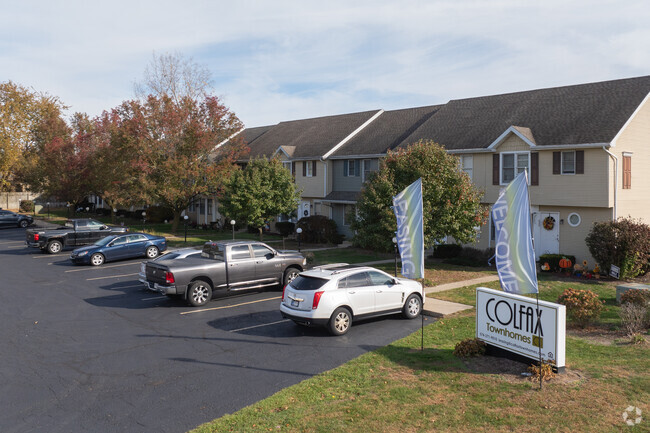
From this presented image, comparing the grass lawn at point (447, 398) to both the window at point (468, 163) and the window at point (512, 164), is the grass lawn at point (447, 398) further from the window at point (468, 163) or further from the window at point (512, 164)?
the window at point (468, 163)

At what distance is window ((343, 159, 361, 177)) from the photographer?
31.3 m

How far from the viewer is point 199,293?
15227mm

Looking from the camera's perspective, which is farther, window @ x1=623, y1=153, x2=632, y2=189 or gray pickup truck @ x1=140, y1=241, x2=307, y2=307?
window @ x1=623, y1=153, x2=632, y2=189

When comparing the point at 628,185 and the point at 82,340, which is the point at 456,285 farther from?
the point at 82,340

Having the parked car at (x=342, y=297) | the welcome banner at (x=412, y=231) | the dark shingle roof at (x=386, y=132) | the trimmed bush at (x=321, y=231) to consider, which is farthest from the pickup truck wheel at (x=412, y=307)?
the trimmed bush at (x=321, y=231)

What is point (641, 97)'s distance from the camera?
21.5m

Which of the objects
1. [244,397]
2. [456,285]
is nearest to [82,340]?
[244,397]

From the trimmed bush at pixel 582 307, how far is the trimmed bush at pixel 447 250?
1265 centimetres

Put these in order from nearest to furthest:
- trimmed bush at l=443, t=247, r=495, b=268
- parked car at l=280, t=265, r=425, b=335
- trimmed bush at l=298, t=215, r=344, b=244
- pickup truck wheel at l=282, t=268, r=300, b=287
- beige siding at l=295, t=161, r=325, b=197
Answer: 1. parked car at l=280, t=265, r=425, b=335
2. pickup truck wheel at l=282, t=268, r=300, b=287
3. trimmed bush at l=443, t=247, r=495, b=268
4. trimmed bush at l=298, t=215, r=344, b=244
5. beige siding at l=295, t=161, r=325, b=197

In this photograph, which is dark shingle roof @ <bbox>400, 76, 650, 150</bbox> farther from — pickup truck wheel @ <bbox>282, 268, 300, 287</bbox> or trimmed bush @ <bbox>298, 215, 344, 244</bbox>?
pickup truck wheel @ <bbox>282, 268, 300, 287</bbox>

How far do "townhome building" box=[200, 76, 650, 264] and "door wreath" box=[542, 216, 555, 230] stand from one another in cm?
4

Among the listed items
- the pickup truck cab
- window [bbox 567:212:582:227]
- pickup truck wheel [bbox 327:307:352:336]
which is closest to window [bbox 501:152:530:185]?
window [bbox 567:212:582:227]

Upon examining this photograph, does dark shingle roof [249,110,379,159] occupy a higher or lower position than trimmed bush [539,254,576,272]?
higher

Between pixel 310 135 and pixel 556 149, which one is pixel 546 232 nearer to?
pixel 556 149
